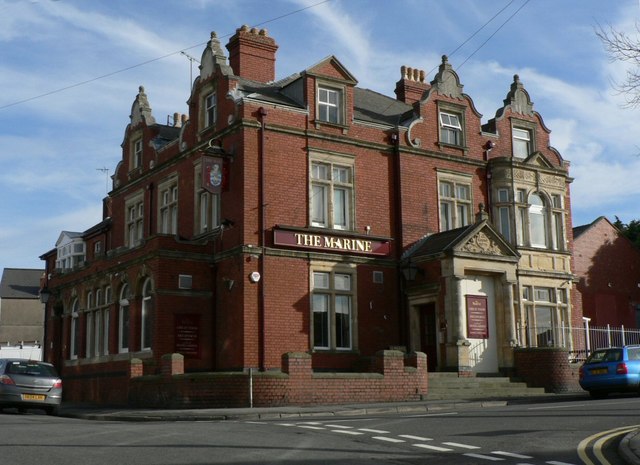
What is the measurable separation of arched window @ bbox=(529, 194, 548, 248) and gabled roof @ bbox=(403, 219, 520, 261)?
3554 mm

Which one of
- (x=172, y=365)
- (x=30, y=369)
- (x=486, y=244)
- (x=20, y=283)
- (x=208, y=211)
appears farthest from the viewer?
(x=20, y=283)

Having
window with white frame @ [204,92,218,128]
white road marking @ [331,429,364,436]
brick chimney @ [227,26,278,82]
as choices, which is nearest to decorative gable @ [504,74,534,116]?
brick chimney @ [227,26,278,82]

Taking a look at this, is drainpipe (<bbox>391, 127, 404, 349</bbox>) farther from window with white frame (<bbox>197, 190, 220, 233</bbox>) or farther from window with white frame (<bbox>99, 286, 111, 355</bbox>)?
window with white frame (<bbox>99, 286, 111, 355</bbox>)

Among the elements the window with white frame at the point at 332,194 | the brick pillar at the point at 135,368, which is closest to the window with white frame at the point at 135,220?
the brick pillar at the point at 135,368

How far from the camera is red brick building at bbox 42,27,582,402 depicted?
24703mm

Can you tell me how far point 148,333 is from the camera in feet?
83.4

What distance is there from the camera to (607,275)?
129ft

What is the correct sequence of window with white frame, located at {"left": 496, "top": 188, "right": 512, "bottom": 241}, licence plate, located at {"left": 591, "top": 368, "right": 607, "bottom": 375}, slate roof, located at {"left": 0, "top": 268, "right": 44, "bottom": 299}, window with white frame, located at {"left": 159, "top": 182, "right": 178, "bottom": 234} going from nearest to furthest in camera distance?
licence plate, located at {"left": 591, "top": 368, "right": 607, "bottom": 375} → window with white frame, located at {"left": 159, "top": 182, "right": 178, "bottom": 234} → window with white frame, located at {"left": 496, "top": 188, "right": 512, "bottom": 241} → slate roof, located at {"left": 0, "top": 268, "right": 44, "bottom": 299}

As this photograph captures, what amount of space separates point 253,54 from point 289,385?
516 inches

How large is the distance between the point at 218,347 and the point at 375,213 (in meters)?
6.83

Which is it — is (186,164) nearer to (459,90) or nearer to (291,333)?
(291,333)

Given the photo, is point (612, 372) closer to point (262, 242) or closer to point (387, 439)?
point (262, 242)

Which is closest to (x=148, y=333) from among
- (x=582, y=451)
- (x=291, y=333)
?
(x=291, y=333)

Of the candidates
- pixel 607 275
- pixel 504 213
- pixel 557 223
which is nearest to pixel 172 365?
pixel 504 213
